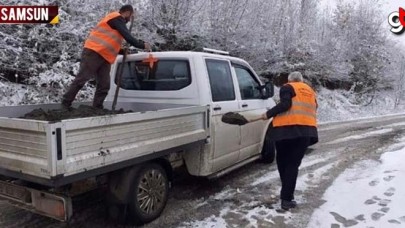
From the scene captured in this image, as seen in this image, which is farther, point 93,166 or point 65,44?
point 65,44

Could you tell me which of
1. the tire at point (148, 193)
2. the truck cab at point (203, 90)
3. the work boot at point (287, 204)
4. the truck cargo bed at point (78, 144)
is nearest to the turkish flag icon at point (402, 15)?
the truck cab at point (203, 90)

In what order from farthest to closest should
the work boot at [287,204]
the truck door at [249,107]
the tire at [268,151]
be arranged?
the tire at [268,151]
the truck door at [249,107]
the work boot at [287,204]

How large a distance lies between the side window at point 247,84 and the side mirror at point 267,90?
0.10 m

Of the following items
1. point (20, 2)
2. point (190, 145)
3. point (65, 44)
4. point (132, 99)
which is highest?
point (20, 2)

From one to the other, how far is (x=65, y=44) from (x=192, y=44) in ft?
14.8

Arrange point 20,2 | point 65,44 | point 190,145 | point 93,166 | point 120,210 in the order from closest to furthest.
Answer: point 93,166 < point 120,210 < point 190,145 < point 20,2 < point 65,44

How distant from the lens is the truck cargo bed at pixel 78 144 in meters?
3.15

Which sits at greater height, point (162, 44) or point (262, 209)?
point (162, 44)

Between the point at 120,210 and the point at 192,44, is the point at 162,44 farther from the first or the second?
the point at 120,210

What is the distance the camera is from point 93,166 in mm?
3471

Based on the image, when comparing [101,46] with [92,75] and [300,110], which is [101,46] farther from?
[300,110]

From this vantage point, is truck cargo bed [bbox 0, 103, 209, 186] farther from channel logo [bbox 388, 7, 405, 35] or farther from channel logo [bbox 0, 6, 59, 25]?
channel logo [bbox 388, 7, 405, 35]

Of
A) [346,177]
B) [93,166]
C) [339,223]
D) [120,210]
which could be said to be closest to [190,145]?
[120,210]

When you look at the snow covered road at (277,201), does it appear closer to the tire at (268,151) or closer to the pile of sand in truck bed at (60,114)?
the tire at (268,151)
